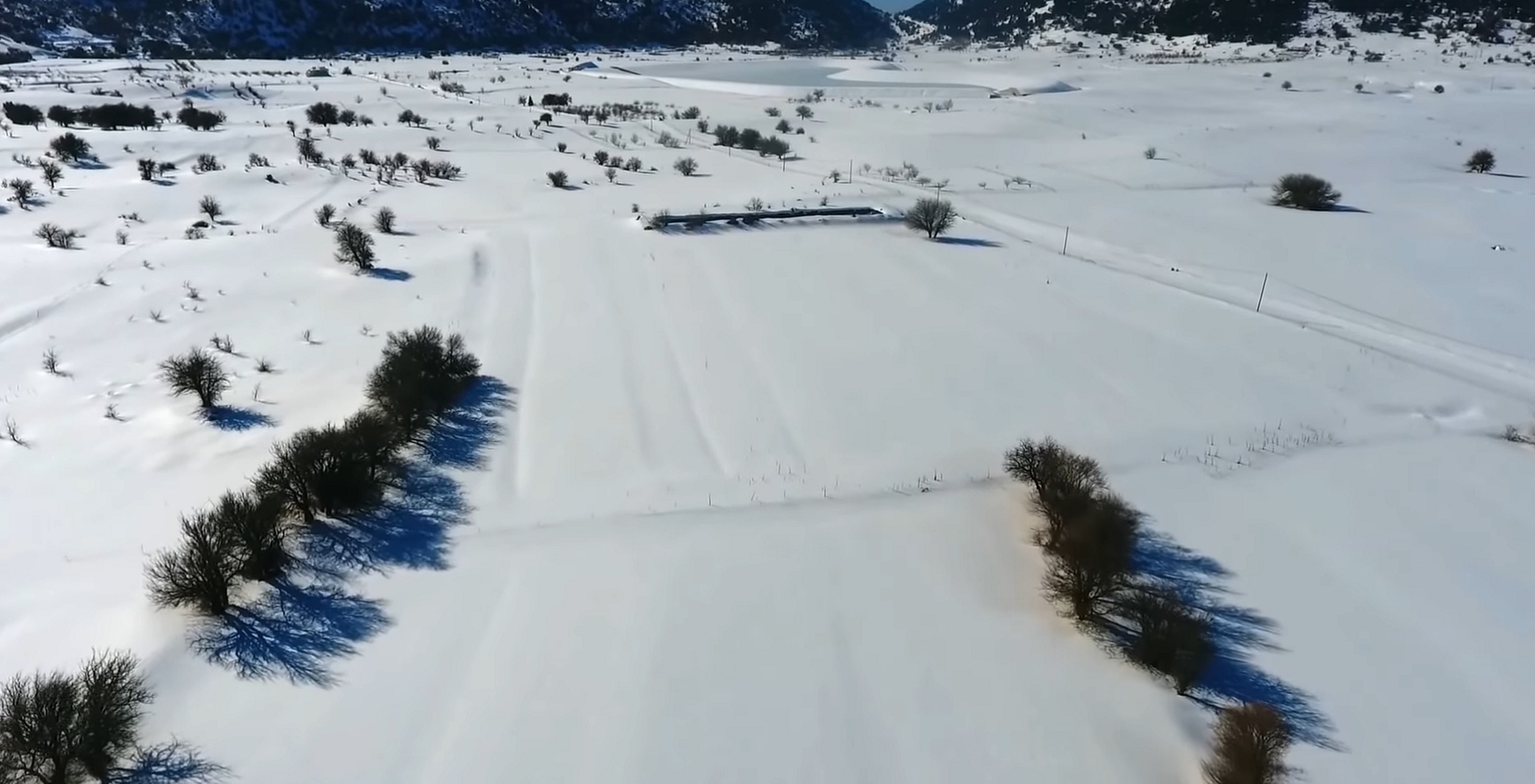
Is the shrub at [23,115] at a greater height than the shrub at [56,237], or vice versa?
the shrub at [23,115]

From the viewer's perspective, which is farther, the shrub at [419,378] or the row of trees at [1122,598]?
the shrub at [419,378]

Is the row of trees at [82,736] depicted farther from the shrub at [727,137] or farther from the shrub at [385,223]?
the shrub at [727,137]

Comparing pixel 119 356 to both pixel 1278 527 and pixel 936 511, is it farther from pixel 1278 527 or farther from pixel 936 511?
pixel 1278 527

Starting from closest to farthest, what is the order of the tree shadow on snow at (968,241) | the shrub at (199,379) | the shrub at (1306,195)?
1. the shrub at (199,379)
2. the tree shadow on snow at (968,241)
3. the shrub at (1306,195)

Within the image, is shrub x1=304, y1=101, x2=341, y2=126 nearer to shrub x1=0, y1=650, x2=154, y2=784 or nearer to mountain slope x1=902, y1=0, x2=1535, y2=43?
shrub x1=0, y1=650, x2=154, y2=784

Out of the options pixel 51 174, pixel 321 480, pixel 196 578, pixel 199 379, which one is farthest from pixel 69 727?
pixel 51 174

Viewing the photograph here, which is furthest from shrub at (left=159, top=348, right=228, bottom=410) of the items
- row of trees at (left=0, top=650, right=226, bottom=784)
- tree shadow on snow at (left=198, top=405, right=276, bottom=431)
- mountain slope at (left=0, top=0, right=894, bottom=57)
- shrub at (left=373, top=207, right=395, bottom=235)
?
mountain slope at (left=0, top=0, right=894, bottom=57)

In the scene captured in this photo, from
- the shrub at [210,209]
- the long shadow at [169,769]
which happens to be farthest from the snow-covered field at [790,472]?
the shrub at [210,209]

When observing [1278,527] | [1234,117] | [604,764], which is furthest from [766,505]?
[1234,117]
